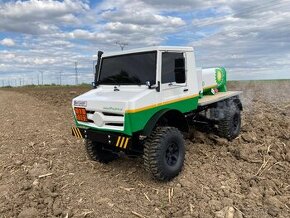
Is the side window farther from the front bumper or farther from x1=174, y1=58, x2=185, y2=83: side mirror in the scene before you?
the front bumper

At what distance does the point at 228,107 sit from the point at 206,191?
11.7 feet

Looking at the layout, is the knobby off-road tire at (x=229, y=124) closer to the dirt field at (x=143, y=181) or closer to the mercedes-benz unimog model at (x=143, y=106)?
the dirt field at (x=143, y=181)

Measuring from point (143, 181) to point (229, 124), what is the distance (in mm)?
3428

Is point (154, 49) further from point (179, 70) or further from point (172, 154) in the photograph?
point (172, 154)

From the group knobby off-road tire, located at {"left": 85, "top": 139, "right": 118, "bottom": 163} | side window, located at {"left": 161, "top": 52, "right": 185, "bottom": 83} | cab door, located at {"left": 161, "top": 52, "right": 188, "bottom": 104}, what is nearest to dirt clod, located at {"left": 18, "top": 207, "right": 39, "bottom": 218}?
knobby off-road tire, located at {"left": 85, "top": 139, "right": 118, "bottom": 163}

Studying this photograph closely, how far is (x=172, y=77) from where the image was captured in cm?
716

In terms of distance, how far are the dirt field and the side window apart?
6.57ft

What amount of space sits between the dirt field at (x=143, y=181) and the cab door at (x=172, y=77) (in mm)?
1663

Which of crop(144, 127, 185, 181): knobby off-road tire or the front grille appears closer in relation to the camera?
the front grille

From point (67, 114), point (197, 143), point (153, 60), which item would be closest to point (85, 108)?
point (153, 60)

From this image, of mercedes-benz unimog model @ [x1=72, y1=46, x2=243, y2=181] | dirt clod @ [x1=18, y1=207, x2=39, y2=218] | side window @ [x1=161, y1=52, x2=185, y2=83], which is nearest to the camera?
dirt clod @ [x1=18, y1=207, x2=39, y2=218]

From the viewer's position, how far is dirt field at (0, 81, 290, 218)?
245 inches

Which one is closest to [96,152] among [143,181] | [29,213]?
[143,181]

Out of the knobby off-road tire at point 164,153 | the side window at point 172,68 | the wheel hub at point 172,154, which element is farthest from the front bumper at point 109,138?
the side window at point 172,68
